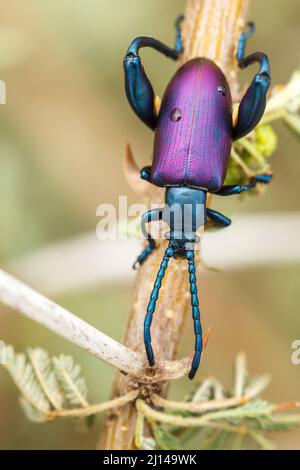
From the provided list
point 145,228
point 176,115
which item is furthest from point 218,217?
point 176,115

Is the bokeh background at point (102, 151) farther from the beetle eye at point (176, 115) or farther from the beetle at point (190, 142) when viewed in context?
the beetle eye at point (176, 115)

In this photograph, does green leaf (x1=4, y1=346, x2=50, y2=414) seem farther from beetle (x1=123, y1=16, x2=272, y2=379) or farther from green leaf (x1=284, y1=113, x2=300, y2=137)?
green leaf (x1=284, y1=113, x2=300, y2=137)

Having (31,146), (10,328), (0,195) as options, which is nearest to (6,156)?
(0,195)

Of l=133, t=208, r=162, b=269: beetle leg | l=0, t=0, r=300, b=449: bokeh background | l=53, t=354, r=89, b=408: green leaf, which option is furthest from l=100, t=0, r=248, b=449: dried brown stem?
→ l=0, t=0, r=300, b=449: bokeh background

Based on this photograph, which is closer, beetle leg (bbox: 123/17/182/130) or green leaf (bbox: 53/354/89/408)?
green leaf (bbox: 53/354/89/408)

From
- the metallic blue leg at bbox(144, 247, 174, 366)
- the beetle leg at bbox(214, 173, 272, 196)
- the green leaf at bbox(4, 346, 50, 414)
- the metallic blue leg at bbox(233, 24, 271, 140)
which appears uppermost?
the metallic blue leg at bbox(233, 24, 271, 140)

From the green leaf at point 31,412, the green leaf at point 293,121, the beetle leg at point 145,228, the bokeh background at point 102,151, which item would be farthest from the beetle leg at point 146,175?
the bokeh background at point 102,151
